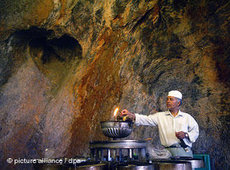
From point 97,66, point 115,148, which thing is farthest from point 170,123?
point 97,66

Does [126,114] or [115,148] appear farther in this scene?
[126,114]

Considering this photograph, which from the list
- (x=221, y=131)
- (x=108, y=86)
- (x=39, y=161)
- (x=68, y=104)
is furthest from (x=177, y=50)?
(x=39, y=161)

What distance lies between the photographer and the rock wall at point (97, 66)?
4.92 m

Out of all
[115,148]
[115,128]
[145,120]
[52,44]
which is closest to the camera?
[115,148]

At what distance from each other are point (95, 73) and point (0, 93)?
2052 mm

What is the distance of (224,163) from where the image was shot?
553 centimetres

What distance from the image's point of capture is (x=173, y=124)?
4.54 metres

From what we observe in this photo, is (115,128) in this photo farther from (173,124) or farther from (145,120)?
(173,124)

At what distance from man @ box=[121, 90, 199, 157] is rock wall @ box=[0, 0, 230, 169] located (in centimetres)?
77

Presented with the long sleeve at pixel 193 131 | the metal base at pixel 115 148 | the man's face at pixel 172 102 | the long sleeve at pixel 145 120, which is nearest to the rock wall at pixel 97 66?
the long sleeve at pixel 145 120

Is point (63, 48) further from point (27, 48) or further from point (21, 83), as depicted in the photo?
point (21, 83)

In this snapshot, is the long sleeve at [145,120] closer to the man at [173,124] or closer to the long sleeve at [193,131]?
the man at [173,124]

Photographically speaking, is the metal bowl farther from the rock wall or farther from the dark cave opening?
the dark cave opening

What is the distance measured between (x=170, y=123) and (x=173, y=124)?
0.27 ft
